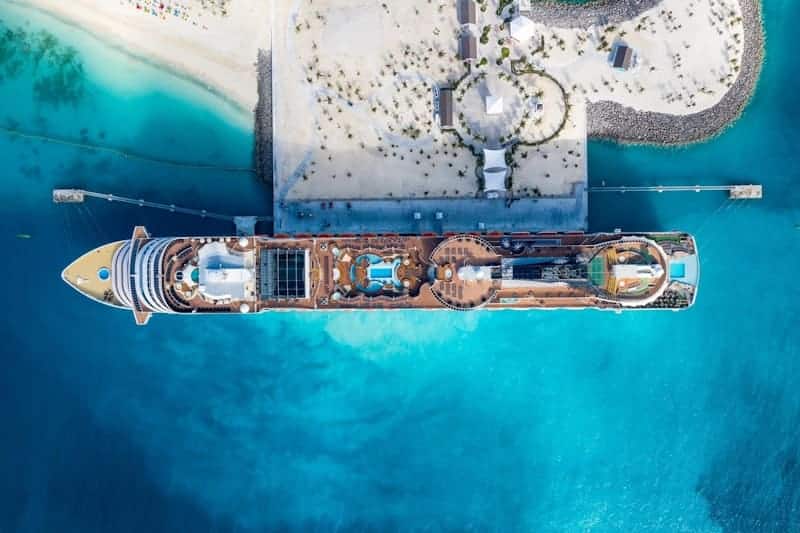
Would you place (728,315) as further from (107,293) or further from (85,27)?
(85,27)

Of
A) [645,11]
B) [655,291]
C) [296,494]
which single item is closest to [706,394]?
[655,291]

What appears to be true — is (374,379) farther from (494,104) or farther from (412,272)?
(494,104)

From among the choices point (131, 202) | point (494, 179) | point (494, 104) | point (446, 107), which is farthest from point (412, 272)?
point (131, 202)

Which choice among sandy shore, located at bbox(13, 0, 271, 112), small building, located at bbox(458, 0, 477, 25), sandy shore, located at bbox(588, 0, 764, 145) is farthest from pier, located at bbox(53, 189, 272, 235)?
sandy shore, located at bbox(588, 0, 764, 145)

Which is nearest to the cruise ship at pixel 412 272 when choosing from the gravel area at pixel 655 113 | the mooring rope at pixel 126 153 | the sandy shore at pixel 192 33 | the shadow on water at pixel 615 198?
the shadow on water at pixel 615 198

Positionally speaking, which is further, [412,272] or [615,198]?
[615,198]

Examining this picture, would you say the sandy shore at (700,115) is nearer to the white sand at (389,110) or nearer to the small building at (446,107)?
the white sand at (389,110)

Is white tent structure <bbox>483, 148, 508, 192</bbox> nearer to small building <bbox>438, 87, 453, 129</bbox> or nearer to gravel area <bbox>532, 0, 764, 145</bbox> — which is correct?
small building <bbox>438, 87, 453, 129</bbox>
